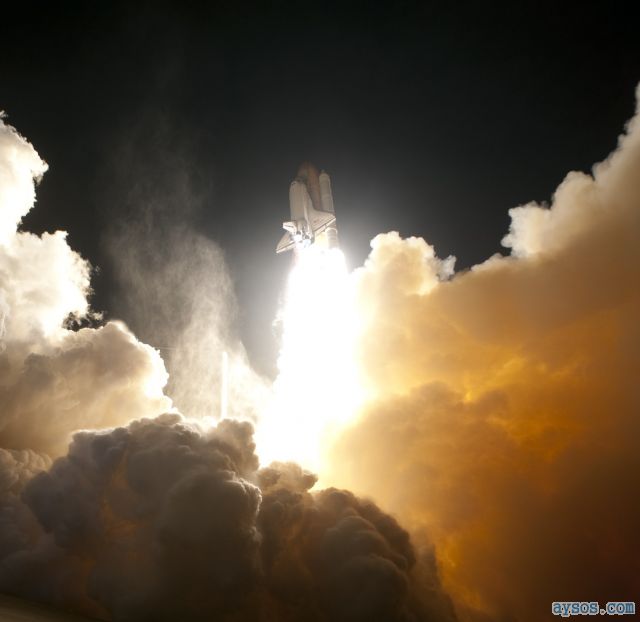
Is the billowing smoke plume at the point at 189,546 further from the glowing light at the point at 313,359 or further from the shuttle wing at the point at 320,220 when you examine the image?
the shuttle wing at the point at 320,220

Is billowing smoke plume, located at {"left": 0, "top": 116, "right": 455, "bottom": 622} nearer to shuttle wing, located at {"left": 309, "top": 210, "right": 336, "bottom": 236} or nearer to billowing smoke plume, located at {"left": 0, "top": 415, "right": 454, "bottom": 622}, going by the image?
billowing smoke plume, located at {"left": 0, "top": 415, "right": 454, "bottom": 622}

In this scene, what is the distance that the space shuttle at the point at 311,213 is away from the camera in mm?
29375

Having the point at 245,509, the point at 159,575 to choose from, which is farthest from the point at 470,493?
the point at 159,575

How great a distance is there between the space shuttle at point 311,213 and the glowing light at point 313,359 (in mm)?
956

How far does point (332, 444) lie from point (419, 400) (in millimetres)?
4956

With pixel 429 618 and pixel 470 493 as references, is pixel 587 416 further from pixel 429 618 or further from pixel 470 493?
pixel 429 618

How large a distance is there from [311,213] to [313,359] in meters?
9.43

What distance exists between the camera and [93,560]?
15391 millimetres

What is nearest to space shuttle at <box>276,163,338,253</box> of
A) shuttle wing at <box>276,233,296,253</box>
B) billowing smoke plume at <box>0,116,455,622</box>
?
shuttle wing at <box>276,233,296,253</box>

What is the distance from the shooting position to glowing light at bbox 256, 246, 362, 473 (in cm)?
2653

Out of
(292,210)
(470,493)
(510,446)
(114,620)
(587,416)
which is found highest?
(292,210)

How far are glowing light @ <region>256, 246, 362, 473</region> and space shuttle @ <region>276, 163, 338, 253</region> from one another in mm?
956

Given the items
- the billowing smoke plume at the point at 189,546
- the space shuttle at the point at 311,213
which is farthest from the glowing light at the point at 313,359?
the billowing smoke plume at the point at 189,546

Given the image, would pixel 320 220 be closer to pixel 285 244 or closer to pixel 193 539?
pixel 285 244
